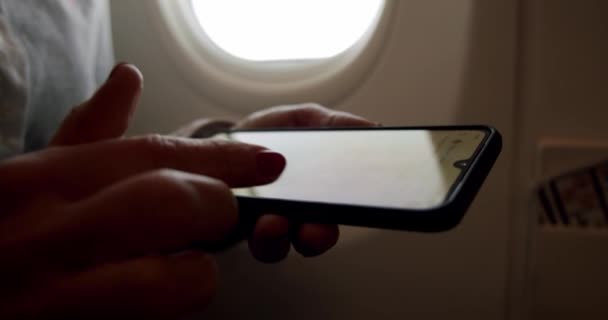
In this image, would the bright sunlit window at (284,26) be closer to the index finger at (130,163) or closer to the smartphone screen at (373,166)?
the smartphone screen at (373,166)

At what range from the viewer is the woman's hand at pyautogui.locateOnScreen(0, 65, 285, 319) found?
214mm

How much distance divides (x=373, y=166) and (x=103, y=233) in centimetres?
20

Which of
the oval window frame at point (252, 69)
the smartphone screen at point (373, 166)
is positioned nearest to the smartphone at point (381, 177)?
the smartphone screen at point (373, 166)

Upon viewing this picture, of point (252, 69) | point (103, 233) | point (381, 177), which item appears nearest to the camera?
point (103, 233)

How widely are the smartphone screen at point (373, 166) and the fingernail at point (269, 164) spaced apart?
1 cm

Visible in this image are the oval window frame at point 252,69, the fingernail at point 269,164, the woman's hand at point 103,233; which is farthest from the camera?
the oval window frame at point 252,69

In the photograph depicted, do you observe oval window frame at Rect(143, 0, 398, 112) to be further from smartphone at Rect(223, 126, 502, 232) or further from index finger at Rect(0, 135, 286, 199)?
index finger at Rect(0, 135, 286, 199)

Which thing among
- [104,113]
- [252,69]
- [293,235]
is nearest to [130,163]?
[104,113]

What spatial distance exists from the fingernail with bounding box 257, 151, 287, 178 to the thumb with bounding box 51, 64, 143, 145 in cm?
9

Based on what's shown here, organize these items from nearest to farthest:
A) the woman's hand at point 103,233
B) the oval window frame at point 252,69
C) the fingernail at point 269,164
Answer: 1. the woman's hand at point 103,233
2. the fingernail at point 269,164
3. the oval window frame at point 252,69

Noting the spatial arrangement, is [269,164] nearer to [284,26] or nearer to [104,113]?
[104,113]

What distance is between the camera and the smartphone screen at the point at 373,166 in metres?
0.28

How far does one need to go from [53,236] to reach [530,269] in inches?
17.6

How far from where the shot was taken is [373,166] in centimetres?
36
